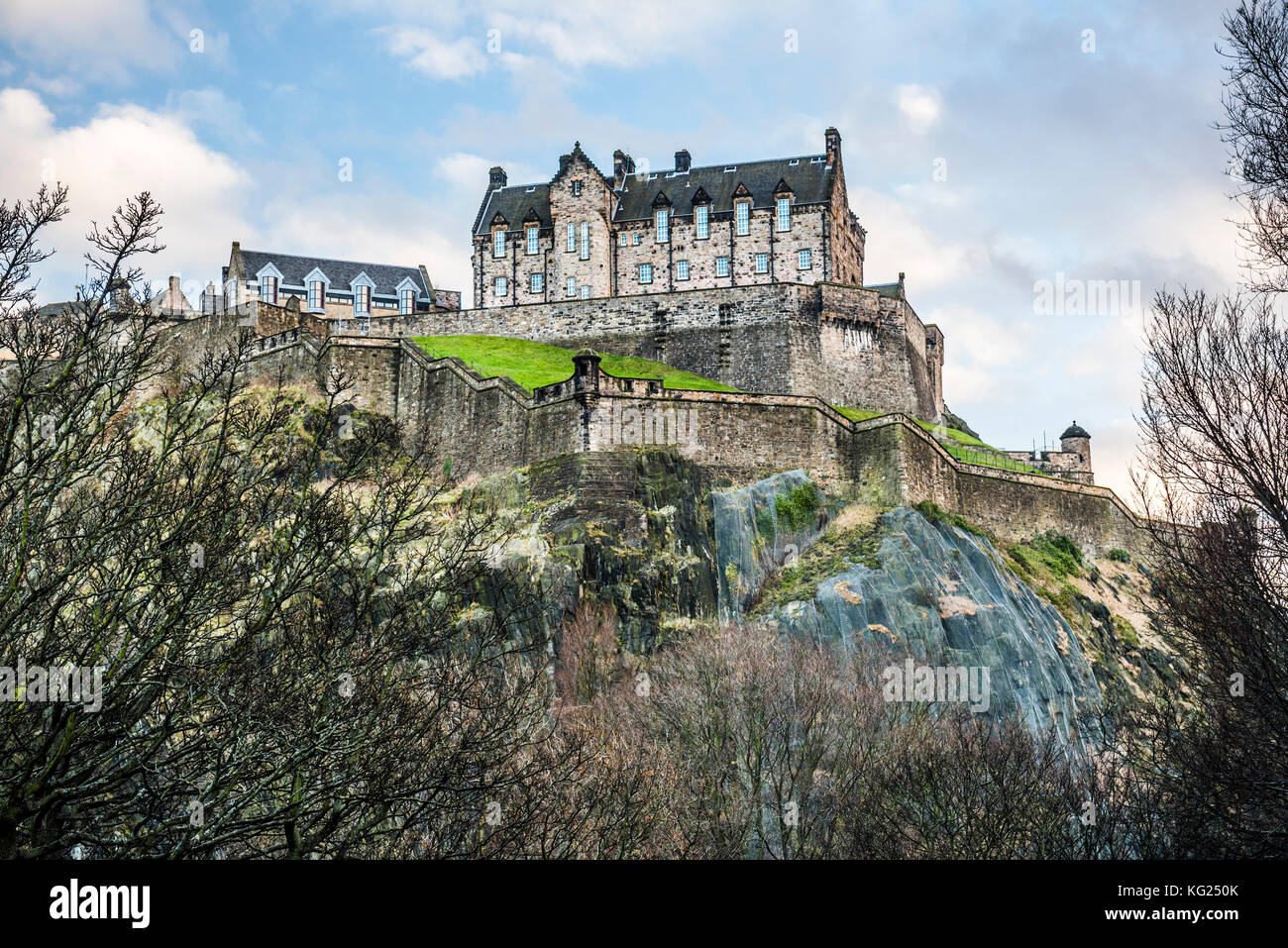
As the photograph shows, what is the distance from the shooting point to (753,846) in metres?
28.0

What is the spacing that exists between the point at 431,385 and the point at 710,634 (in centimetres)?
1588

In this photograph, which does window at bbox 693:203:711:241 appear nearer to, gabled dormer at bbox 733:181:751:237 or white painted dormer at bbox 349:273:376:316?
gabled dormer at bbox 733:181:751:237

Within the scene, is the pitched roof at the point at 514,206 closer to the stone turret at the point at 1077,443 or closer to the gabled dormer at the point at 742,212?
the gabled dormer at the point at 742,212

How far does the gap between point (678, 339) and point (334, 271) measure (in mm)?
22279

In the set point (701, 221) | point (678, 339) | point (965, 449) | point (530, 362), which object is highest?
point (701, 221)

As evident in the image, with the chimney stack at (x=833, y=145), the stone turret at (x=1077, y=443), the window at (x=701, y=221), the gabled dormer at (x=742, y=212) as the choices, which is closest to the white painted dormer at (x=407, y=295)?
the window at (x=701, y=221)

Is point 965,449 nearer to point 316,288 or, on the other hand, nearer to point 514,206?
point 514,206

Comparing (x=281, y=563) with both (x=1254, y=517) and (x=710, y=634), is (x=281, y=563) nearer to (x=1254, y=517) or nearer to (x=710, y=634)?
(x=1254, y=517)

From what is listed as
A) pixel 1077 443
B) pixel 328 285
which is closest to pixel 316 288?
pixel 328 285

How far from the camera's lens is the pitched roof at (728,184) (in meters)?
61.6

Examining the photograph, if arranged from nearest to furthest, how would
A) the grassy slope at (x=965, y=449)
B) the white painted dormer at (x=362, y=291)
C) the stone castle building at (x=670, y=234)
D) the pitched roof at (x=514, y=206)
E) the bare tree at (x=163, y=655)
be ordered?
the bare tree at (x=163, y=655)
the grassy slope at (x=965, y=449)
the stone castle building at (x=670, y=234)
the pitched roof at (x=514, y=206)
the white painted dormer at (x=362, y=291)

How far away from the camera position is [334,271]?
6838cm

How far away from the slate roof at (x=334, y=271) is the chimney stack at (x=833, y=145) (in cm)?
2277
